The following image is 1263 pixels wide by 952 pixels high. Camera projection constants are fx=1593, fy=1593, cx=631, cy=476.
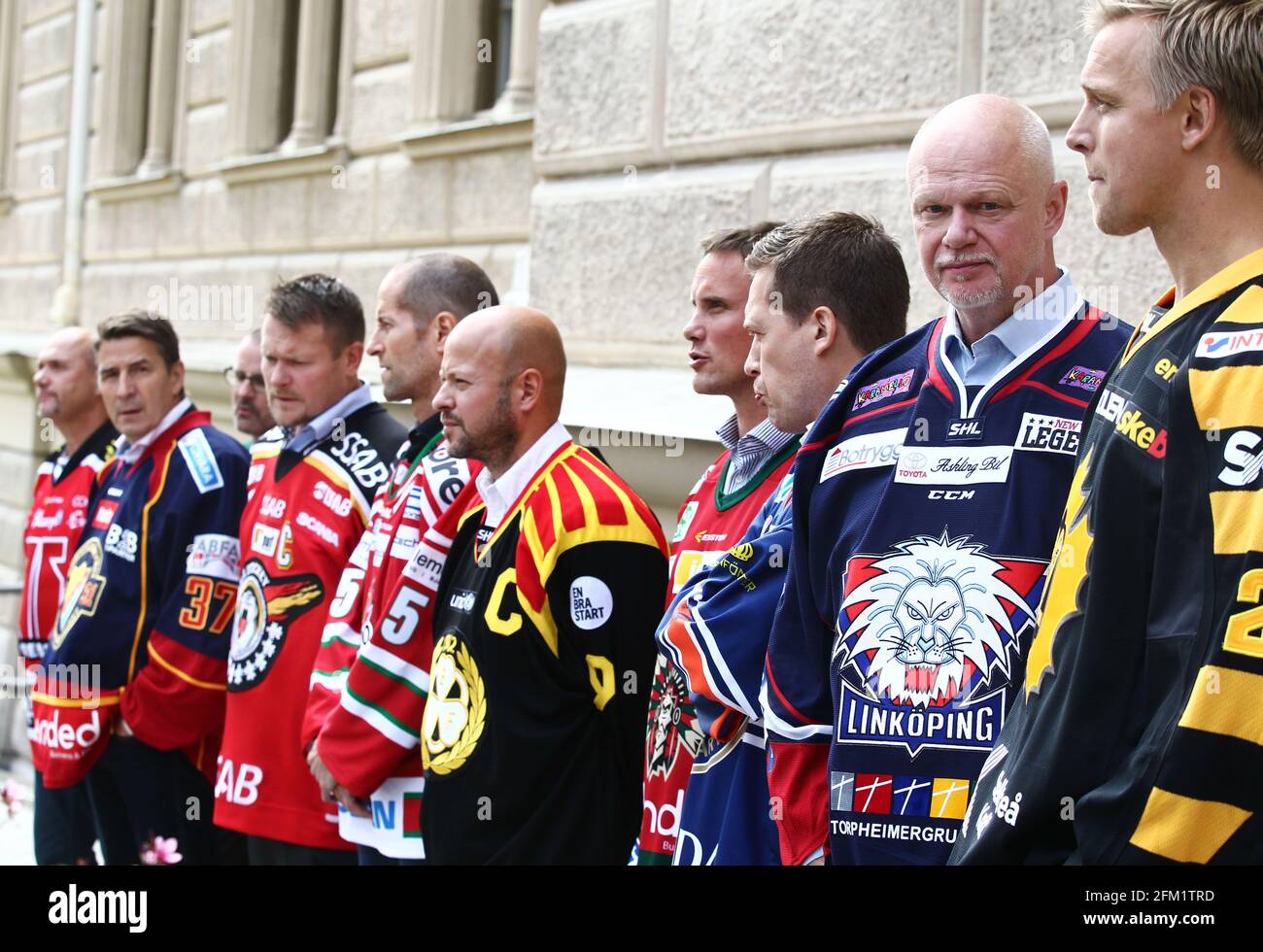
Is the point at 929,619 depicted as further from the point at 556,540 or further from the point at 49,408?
the point at 49,408

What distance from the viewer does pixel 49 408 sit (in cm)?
653

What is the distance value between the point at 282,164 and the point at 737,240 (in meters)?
7.15

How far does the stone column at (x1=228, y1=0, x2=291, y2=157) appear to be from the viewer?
35.4 ft

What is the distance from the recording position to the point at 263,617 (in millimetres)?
4598

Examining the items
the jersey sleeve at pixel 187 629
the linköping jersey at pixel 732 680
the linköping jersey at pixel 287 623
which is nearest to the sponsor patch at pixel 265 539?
the linköping jersey at pixel 287 623

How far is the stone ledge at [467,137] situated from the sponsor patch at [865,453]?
535 centimetres

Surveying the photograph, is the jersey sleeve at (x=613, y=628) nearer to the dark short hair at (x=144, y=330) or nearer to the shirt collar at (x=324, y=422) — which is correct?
the shirt collar at (x=324, y=422)

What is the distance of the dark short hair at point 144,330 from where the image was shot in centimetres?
580

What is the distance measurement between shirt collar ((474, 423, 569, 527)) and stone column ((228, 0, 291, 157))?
7.66 m

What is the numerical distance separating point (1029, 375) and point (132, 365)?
395 cm

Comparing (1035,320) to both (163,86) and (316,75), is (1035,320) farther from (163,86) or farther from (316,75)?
(163,86)

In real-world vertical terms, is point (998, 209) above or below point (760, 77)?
below

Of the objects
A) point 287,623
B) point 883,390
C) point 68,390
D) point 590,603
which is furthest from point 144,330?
point 883,390
